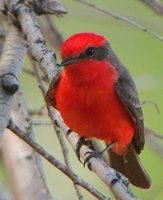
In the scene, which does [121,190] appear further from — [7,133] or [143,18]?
[143,18]

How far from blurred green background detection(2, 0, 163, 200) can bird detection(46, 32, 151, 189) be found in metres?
0.23

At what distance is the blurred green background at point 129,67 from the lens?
Result: 4.26m

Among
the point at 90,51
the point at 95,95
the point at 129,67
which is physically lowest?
the point at 129,67

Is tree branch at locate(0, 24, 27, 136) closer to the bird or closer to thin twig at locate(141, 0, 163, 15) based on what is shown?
the bird

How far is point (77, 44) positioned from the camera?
3623 mm

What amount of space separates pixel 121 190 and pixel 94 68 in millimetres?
1319

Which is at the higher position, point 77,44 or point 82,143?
point 77,44

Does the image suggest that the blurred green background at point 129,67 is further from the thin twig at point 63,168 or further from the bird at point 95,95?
the thin twig at point 63,168

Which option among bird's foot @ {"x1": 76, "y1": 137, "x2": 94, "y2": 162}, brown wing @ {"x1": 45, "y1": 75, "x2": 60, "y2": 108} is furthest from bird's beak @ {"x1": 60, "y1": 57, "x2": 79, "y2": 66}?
bird's foot @ {"x1": 76, "y1": 137, "x2": 94, "y2": 162}

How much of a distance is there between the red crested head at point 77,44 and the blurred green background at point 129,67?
441mm

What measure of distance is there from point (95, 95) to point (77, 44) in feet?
1.08

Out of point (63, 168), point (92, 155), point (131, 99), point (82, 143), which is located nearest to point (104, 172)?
point (63, 168)

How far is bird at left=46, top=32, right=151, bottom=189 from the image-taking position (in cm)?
371

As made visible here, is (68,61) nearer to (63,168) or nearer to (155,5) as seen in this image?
(155,5)
